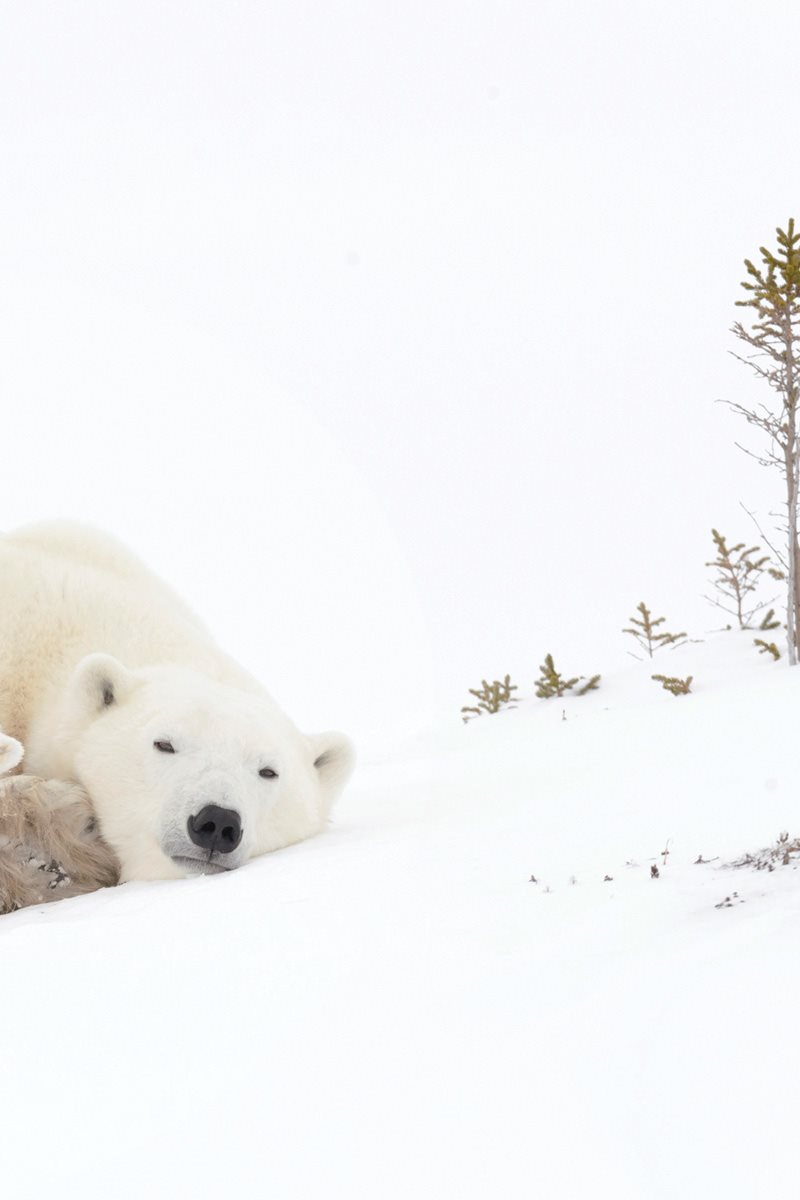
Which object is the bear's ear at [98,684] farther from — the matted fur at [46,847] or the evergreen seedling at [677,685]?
the evergreen seedling at [677,685]

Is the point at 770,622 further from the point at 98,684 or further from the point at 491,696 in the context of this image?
the point at 98,684

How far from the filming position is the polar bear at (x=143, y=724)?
427 cm

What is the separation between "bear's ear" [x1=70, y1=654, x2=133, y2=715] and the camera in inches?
184

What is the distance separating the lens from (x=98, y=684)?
15.5ft

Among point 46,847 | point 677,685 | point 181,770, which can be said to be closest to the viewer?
point 46,847

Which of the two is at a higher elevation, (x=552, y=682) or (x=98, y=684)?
(x=98, y=684)

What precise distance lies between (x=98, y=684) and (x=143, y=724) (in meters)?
0.28

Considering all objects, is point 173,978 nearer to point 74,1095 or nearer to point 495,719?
point 74,1095

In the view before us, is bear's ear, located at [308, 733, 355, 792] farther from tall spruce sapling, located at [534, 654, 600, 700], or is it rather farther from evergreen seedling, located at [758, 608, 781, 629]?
evergreen seedling, located at [758, 608, 781, 629]

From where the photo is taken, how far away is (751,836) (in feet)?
10.8

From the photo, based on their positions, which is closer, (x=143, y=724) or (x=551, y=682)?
(x=143, y=724)

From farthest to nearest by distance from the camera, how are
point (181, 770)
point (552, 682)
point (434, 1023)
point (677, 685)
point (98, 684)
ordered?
point (552, 682) < point (677, 685) < point (98, 684) < point (181, 770) < point (434, 1023)

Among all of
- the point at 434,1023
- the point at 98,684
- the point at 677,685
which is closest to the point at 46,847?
the point at 98,684

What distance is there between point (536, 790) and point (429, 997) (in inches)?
98.6
